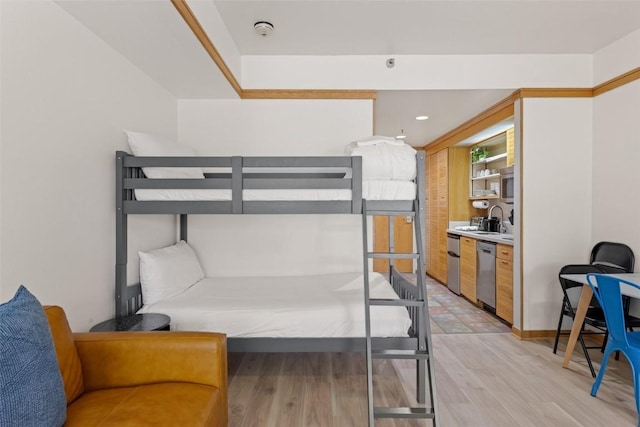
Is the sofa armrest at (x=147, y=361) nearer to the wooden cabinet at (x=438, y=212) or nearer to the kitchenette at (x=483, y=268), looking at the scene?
the kitchenette at (x=483, y=268)

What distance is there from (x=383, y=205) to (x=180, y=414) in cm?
152

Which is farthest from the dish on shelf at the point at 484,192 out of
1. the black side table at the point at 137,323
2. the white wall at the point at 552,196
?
the black side table at the point at 137,323

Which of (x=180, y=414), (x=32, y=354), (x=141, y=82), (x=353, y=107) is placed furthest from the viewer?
(x=353, y=107)

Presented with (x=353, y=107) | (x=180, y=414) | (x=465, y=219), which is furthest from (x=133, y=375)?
(x=465, y=219)

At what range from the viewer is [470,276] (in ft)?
14.8

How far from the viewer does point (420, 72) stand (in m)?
3.26

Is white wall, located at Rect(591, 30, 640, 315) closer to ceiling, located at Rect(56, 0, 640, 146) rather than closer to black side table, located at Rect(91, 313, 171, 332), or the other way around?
ceiling, located at Rect(56, 0, 640, 146)

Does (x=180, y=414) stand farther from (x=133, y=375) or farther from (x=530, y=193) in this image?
(x=530, y=193)

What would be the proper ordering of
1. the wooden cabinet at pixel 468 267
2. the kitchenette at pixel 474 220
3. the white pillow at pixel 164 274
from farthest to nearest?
the wooden cabinet at pixel 468 267, the kitchenette at pixel 474 220, the white pillow at pixel 164 274

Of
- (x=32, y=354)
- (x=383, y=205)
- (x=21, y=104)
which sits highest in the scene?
(x=21, y=104)

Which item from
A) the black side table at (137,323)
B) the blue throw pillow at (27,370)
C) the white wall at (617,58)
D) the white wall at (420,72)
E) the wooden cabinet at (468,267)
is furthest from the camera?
the wooden cabinet at (468,267)

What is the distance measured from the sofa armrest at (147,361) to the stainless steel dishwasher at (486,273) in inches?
134

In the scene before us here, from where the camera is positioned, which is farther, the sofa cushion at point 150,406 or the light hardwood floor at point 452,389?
the light hardwood floor at point 452,389

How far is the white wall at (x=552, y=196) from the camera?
3.27 m
